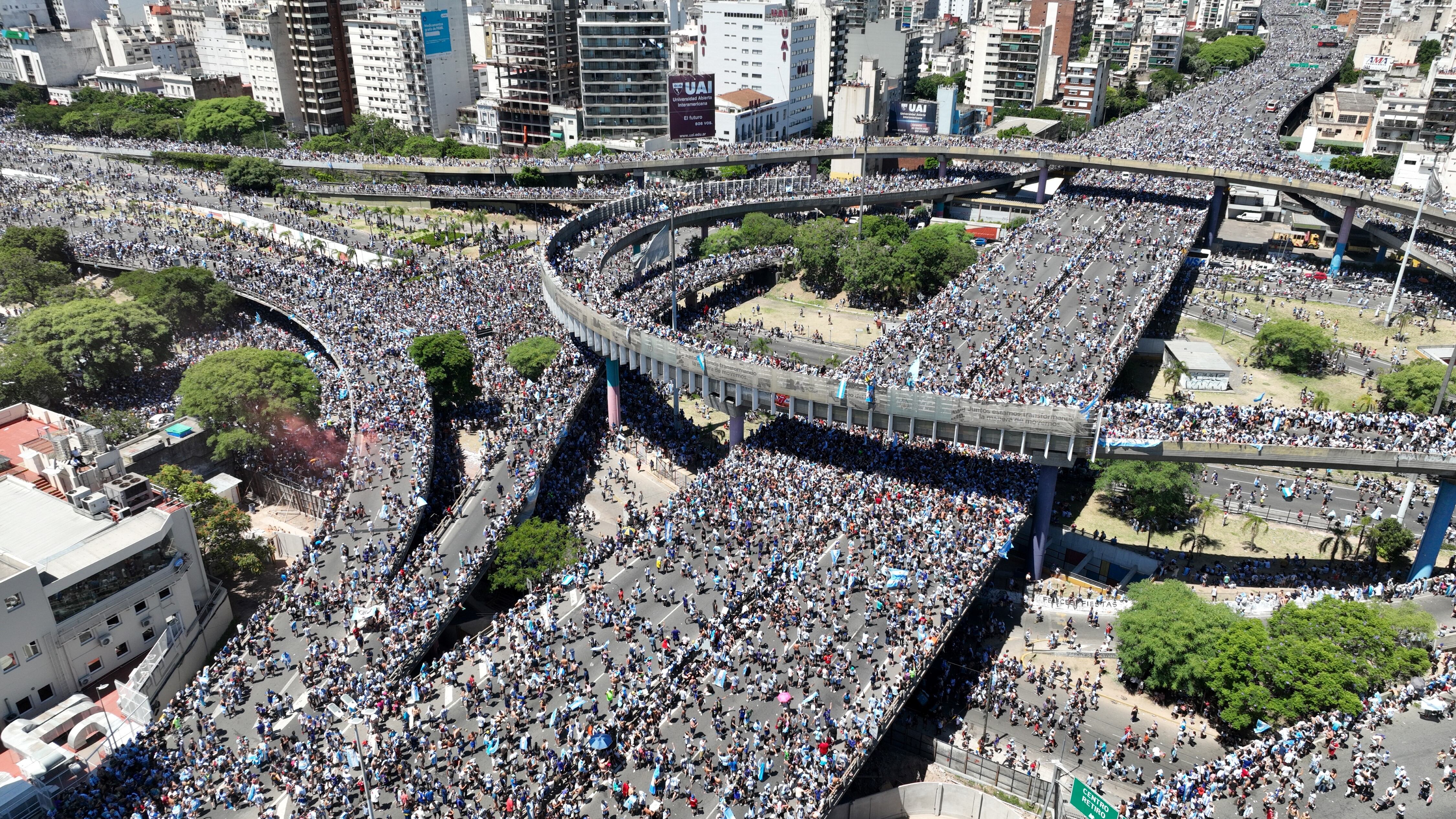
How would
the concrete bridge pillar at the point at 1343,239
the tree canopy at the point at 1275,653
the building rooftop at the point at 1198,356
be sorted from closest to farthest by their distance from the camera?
the tree canopy at the point at 1275,653 → the building rooftop at the point at 1198,356 → the concrete bridge pillar at the point at 1343,239

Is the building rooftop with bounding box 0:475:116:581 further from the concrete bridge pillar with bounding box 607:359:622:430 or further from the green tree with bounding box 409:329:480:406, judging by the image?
the concrete bridge pillar with bounding box 607:359:622:430

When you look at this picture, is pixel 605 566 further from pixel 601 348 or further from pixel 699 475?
pixel 601 348

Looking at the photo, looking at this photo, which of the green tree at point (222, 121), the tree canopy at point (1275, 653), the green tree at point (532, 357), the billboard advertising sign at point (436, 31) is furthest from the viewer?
the billboard advertising sign at point (436, 31)

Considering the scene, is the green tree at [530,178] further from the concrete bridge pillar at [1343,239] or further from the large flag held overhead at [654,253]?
the concrete bridge pillar at [1343,239]

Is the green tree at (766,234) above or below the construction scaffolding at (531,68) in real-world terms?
A: below

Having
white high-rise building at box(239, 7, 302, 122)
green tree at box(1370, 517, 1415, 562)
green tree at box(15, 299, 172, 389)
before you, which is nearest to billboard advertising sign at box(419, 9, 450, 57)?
white high-rise building at box(239, 7, 302, 122)

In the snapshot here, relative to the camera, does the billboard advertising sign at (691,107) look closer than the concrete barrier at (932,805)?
No

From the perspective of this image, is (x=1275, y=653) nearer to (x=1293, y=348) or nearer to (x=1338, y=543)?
(x=1338, y=543)

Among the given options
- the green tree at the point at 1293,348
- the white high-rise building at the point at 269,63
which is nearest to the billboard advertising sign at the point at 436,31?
the white high-rise building at the point at 269,63
